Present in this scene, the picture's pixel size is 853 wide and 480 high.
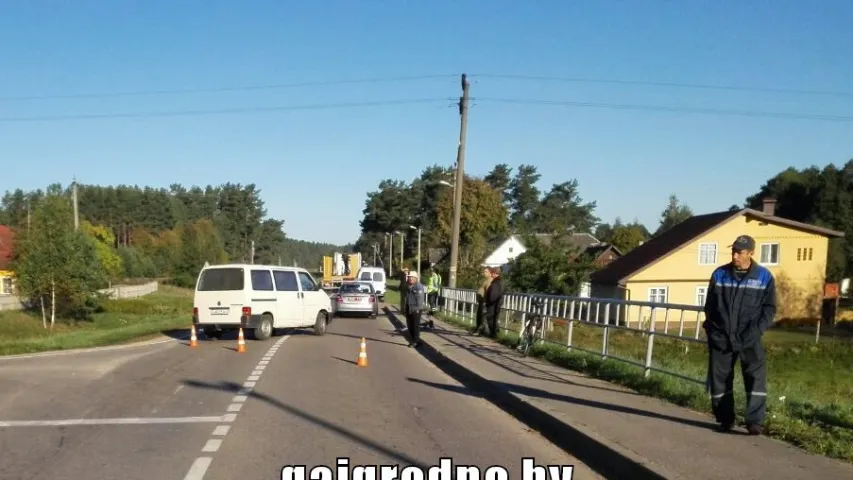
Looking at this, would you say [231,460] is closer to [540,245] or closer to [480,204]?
[540,245]

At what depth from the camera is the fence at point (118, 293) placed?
58375 millimetres

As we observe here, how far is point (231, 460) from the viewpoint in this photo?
24.3 ft

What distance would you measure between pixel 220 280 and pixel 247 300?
0.90m

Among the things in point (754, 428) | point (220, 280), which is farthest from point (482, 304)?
point (754, 428)

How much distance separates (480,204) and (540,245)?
1783 inches

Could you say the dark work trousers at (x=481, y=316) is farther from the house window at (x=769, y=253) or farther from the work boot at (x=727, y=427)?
the house window at (x=769, y=253)

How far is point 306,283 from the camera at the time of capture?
77.1 ft

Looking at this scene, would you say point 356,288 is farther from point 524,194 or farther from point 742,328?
point 524,194

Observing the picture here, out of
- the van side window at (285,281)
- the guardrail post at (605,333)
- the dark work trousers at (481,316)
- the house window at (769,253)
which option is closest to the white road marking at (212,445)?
the guardrail post at (605,333)

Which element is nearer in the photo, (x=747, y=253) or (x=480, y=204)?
(x=747, y=253)

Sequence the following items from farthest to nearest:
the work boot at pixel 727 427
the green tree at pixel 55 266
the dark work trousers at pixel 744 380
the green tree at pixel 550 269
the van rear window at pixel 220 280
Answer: the green tree at pixel 55 266, the green tree at pixel 550 269, the van rear window at pixel 220 280, the work boot at pixel 727 427, the dark work trousers at pixel 744 380

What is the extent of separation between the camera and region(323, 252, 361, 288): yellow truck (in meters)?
65.2

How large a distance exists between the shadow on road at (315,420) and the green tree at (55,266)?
1721 inches

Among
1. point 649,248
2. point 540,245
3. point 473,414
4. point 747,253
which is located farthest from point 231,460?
point 649,248
